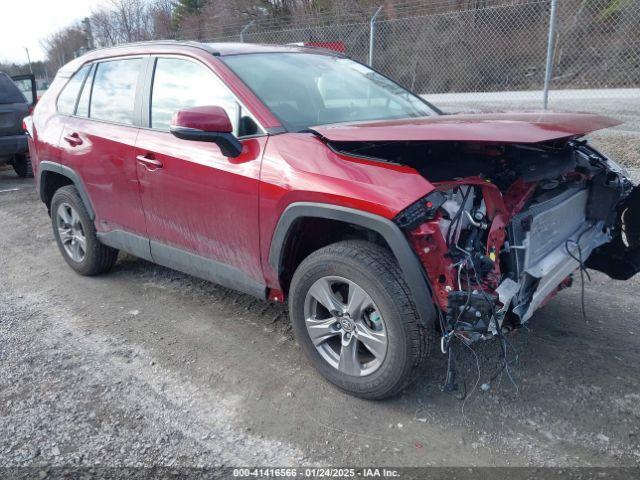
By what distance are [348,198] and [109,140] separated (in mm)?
2183

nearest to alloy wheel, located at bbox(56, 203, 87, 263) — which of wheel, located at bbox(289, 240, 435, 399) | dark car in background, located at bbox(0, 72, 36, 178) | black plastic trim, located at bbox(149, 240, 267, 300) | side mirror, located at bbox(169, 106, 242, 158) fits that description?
black plastic trim, located at bbox(149, 240, 267, 300)

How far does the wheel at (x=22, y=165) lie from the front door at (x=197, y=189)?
7.31 meters

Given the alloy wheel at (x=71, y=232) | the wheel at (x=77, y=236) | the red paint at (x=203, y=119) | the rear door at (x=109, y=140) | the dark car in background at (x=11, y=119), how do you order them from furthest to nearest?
the dark car in background at (x=11, y=119), the alloy wheel at (x=71, y=232), the wheel at (x=77, y=236), the rear door at (x=109, y=140), the red paint at (x=203, y=119)

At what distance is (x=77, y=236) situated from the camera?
473 cm

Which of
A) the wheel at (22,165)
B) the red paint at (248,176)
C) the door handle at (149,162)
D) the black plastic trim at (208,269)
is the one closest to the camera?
the red paint at (248,176)

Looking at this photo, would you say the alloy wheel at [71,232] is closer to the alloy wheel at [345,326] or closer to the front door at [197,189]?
the front door at [197,189]

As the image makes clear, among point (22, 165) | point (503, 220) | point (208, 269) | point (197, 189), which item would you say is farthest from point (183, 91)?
point (22, 165)

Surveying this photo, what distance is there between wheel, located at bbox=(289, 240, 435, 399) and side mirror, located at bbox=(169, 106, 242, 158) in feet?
2.71

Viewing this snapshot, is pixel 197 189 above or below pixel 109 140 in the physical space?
below

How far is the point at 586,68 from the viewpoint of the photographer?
608 inches

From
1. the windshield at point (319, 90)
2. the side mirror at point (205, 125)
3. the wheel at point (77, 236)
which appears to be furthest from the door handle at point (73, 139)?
the side mirror at point (205, 125)

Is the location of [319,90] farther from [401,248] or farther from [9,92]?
[9,92]

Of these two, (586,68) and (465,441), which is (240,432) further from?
(586,68)

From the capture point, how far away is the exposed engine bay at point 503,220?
2.54m
